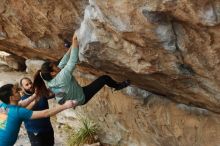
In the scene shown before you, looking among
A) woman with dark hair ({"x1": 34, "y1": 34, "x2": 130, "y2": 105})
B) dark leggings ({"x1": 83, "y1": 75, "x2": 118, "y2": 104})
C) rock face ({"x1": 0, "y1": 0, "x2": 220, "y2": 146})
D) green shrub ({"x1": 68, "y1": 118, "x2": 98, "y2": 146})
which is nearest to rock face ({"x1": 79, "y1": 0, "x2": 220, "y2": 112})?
rock face ({"x1": 0, "y1": 0, "x2": 220, "y2": 146})

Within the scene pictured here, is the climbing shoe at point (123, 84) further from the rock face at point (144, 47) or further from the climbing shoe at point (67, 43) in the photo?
the climbing shoe at point (67, 43)

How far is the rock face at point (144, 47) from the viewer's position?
437cm

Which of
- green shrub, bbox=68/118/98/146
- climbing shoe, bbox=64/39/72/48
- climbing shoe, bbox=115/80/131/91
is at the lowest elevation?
green shrub, bbox=68/118/98/146

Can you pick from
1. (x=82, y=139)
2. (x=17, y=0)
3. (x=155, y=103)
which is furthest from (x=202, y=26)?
(x=82, y=139)

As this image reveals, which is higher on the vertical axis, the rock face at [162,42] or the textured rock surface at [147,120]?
the rock face at [162,42]

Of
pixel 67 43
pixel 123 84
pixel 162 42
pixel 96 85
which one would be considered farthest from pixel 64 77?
pixel 162 42

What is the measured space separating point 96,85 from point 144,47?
137 centimetres

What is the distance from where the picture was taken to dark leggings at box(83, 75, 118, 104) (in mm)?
5961

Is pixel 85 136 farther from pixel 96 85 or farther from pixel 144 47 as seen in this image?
pixel 144 47

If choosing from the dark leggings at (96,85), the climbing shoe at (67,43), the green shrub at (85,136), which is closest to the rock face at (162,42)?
the dark leggings at (96,85)

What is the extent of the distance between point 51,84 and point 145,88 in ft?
4.95

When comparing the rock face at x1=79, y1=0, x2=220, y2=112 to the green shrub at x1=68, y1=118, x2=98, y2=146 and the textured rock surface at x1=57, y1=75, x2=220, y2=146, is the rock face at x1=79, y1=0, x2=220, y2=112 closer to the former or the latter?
the textured rock surface at x1=57, y1=75, x2=220, y2=146

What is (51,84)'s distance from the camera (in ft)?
18.3

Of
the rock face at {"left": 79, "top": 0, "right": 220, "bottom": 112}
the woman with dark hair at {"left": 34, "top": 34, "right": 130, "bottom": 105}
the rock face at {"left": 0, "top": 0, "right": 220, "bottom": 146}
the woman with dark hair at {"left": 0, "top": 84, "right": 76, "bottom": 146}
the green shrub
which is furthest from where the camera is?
the green shrub
